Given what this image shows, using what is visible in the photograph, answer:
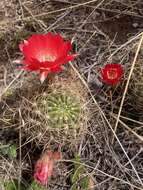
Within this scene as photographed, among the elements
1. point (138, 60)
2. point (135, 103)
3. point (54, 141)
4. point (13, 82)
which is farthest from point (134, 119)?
point (13, 82)

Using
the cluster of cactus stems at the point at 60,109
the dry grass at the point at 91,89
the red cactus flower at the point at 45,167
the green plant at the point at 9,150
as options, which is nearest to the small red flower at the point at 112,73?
the dry grass at the point at 91,89

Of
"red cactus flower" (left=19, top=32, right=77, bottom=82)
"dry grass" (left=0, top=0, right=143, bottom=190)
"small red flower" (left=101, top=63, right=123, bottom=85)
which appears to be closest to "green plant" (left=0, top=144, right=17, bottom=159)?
"dry grass" (left=0, top=0, right=143, bottom=190)

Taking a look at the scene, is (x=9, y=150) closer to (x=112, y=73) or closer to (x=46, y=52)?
(x=46, y=52)

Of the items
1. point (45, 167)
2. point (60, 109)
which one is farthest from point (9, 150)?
point (60, 109)

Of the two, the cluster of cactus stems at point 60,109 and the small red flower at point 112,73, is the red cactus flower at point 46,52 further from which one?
the small red flower at point 112,73

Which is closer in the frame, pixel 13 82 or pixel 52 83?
pixel 52 83

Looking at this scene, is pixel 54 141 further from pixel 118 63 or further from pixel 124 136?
pixel 118 63
